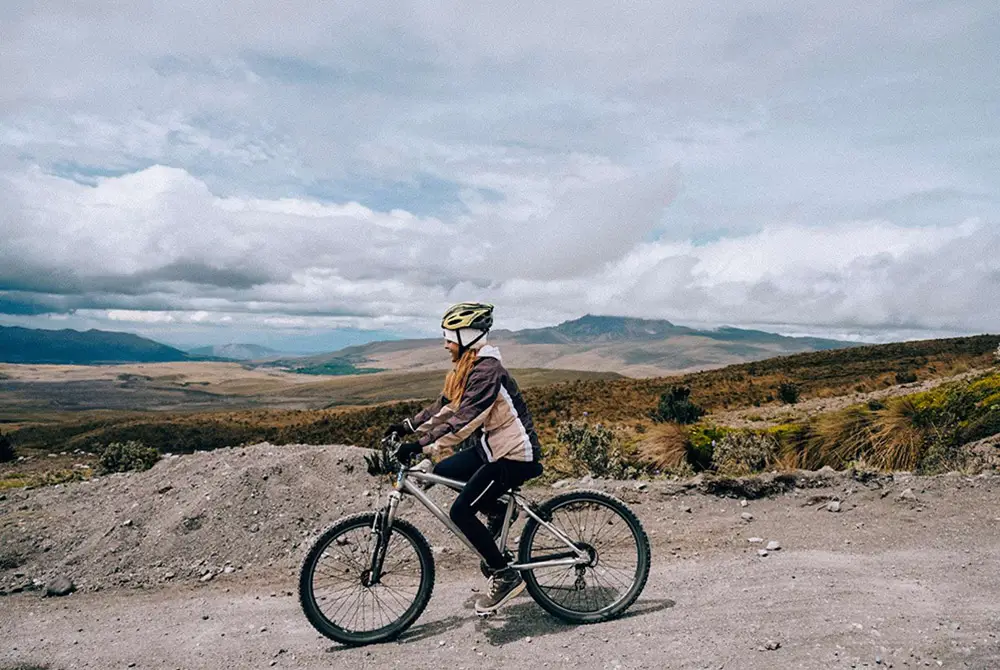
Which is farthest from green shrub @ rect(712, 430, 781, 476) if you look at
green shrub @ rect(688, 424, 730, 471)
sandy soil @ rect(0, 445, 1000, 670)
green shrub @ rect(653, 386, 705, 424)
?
green shrub @ rect(653, 386, 705, 424)

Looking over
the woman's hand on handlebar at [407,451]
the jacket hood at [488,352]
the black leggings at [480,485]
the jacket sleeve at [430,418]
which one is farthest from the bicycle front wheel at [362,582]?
the jacket hood at [488,352]

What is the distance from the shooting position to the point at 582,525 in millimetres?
5812

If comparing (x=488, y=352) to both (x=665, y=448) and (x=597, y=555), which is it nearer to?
(x=597, y=555)

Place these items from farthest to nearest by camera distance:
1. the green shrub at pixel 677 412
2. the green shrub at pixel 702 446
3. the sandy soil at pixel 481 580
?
the green shrub at pixel 677 412, the green shrub at pixel 702 446, the sandy soil at pixel 481 580

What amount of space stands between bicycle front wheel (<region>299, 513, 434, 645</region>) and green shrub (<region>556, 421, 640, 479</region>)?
6.85 m

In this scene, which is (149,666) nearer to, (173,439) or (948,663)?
(948,663)

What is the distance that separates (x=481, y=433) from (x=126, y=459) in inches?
515

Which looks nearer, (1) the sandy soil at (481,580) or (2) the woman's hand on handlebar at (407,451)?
(1) the sandy soil at (481,580)

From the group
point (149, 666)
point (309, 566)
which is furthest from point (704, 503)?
point (149, 666)

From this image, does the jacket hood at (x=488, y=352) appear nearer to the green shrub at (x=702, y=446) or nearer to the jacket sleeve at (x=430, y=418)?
the jacket sleeve at (x=430, y=418)

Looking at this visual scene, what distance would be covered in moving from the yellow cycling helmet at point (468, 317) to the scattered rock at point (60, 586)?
7.13 m

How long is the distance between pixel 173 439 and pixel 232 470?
48.3m

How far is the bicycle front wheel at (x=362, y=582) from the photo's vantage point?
18.1 ft

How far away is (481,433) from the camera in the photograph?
18.2 feet
